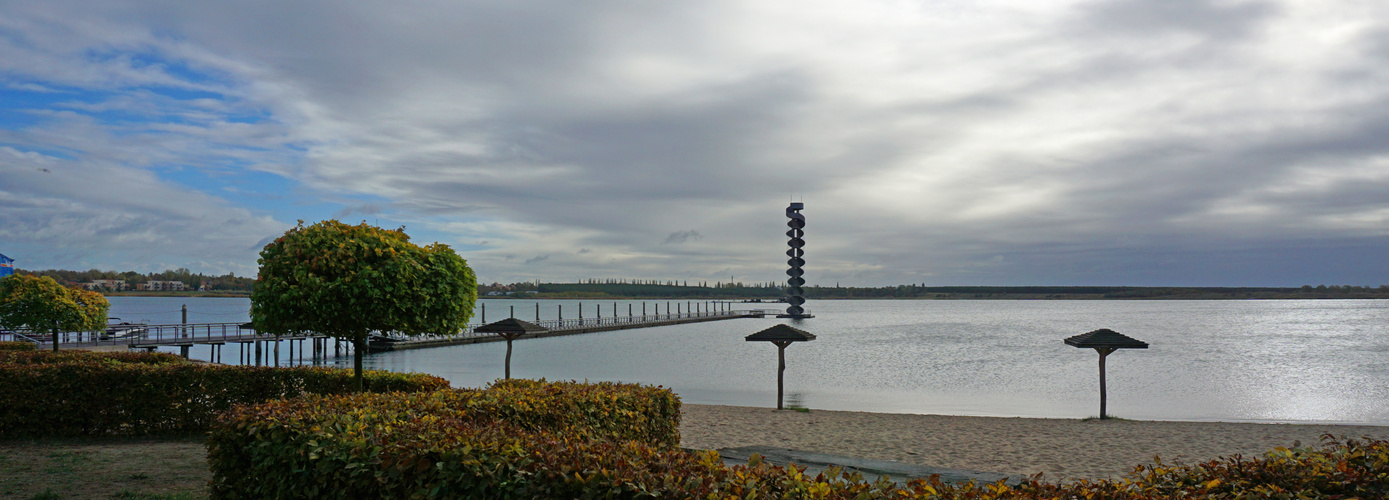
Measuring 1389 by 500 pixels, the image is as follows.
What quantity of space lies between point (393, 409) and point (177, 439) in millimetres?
6465

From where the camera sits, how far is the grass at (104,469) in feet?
22.4

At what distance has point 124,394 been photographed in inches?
401

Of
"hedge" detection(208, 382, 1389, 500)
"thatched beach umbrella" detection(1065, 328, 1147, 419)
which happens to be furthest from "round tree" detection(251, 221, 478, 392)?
"thatched beach umbrella" detection(1065, 328, 1147, 419)

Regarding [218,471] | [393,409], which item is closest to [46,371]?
[218,471]

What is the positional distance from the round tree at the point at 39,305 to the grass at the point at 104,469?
12.6 m

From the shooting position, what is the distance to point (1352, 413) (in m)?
23.9

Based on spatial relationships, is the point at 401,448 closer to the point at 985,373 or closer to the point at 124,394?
the point at 124,394

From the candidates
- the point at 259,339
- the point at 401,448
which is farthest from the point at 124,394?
the point at 259,339

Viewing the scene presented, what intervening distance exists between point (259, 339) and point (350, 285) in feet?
134

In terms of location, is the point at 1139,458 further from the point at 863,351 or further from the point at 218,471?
the point at 863,351

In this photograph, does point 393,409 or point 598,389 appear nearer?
point 393,409

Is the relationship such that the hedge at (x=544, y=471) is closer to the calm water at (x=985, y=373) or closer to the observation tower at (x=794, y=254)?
the calm water at (x=985, y=373)

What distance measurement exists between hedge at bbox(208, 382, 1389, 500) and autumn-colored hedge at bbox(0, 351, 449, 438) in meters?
4.96

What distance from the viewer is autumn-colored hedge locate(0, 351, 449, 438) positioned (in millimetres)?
9945
